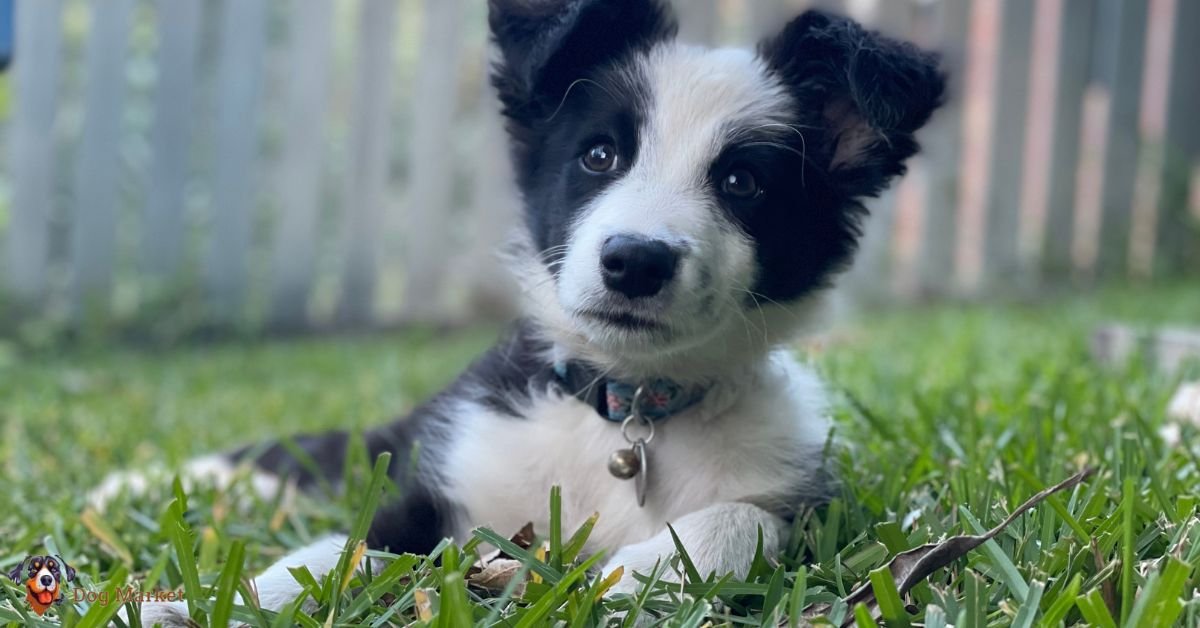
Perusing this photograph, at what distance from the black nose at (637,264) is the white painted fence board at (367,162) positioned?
4897 millimetres

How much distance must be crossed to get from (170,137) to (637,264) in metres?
4.95

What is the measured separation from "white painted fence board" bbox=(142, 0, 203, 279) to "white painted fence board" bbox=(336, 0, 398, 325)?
94cm

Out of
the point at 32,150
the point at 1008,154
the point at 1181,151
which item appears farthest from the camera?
the point at 1181,151

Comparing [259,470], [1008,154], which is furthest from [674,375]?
[1008,154]

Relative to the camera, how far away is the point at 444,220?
273 inches

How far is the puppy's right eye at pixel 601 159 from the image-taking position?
226cm

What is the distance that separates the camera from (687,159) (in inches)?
86.0

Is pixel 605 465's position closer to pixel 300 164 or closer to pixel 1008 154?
pixel 300 164

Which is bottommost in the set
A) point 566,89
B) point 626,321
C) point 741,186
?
point 626,321

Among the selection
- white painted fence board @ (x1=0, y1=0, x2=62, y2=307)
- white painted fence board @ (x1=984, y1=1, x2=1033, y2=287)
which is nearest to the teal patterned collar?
white painted fence board @ (x1=0, y1=0, x2=62, y2=307)

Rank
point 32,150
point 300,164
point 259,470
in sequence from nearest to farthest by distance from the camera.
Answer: point 259,470 < point 32,150 < point 300,164

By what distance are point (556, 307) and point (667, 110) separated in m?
0.46

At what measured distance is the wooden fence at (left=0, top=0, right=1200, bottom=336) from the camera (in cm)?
604

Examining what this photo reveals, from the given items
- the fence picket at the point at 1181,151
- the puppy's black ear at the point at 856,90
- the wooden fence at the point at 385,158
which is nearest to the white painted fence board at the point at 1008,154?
the wooden fence at the point at 385,158
